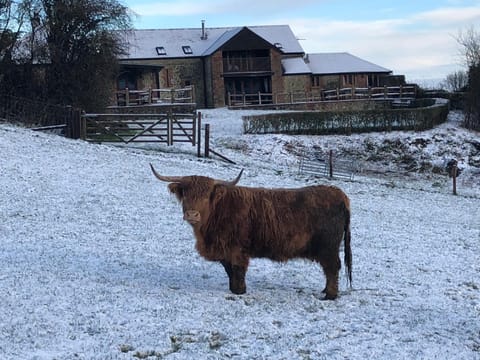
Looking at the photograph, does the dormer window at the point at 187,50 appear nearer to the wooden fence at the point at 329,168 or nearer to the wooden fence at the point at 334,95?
the wooden fence at the point at 334,95

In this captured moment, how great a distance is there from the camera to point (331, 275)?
8.53m

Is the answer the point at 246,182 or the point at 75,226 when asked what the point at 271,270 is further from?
the point at 246,182

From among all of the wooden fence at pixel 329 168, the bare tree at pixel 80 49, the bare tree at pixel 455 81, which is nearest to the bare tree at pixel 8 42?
the bare tree at pixel 80 49

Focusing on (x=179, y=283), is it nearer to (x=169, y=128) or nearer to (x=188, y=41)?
(x=169, y=128)

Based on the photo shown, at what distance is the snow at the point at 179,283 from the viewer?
659 centimetres

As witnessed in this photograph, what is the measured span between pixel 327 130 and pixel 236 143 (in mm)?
7113

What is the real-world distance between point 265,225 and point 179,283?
1.58 meters

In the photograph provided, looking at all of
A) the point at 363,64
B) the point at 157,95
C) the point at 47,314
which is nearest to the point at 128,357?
the point at 47,314

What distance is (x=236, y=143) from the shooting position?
31953 mm

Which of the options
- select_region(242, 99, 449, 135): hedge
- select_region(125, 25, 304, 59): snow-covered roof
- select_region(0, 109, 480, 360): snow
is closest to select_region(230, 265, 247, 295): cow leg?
select_region(0, 109, 480, 360): snow

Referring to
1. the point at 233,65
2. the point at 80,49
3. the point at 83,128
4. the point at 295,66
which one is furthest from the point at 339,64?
the point at 83,128

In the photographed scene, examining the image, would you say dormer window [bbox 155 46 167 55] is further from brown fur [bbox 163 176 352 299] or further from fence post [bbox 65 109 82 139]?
brown fur [bbox 163 176 352 299]

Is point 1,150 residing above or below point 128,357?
above

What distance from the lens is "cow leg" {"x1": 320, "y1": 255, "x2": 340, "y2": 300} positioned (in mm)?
8515
